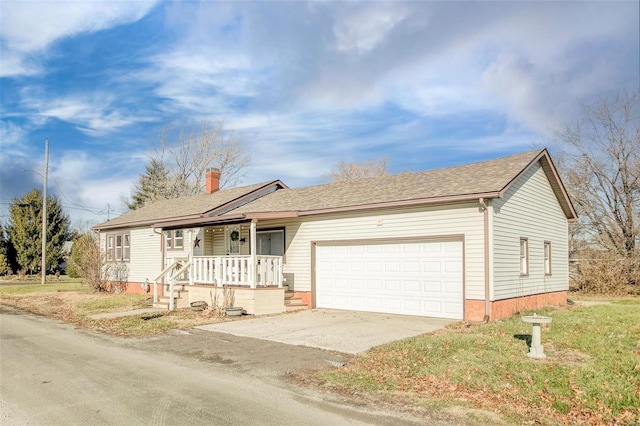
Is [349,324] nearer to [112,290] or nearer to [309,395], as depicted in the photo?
[309,395]

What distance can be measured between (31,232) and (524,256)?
Result: 3771 cm

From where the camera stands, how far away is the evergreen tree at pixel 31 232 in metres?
38.0

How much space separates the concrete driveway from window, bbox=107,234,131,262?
1341cm

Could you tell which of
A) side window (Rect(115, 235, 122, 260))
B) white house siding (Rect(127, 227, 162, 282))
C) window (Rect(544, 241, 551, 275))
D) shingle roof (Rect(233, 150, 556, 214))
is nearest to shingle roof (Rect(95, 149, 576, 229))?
shingle roof (Rect(233, 150, 556, 214))

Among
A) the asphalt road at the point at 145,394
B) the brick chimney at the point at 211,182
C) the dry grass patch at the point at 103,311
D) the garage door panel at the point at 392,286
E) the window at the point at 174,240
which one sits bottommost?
the dry grass patch at the point at 103,311

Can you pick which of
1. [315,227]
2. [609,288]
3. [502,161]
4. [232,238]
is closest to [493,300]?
[502,161]

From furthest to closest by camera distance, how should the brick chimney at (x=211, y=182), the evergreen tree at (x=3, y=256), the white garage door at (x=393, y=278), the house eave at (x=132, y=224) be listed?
the evergreen tree at (x=3, y=256), the brick chimney at (x=211, y=182), the house eave at (x=132, y=224), the white garage door at (x=393, y=278)

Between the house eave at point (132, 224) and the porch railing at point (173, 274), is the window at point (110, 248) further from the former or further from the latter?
the porch railing at point (173, 274)

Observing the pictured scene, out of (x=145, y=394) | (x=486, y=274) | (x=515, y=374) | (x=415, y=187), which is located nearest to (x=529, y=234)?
(x=486, y=274)

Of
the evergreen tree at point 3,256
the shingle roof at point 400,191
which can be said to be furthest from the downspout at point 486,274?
the evergreen tree at point 3,256

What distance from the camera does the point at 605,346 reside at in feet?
28.8

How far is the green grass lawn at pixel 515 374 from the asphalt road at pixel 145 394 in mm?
1016

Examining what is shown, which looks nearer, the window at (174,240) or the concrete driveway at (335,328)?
the concrete driveway at (335,328)

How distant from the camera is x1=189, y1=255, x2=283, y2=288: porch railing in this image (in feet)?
49.5
